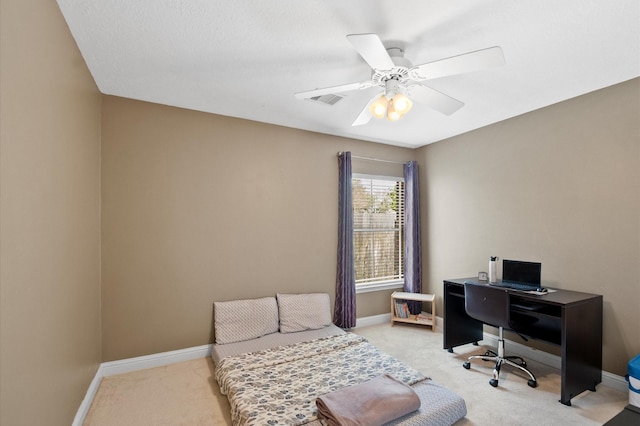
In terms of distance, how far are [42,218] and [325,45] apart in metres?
1.90

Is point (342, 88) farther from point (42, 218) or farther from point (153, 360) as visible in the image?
point (153, 360)

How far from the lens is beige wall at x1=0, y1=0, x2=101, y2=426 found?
1127mm

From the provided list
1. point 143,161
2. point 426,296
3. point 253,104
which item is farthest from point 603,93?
point 143,161

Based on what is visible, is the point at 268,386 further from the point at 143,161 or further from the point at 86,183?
the point at 143,161

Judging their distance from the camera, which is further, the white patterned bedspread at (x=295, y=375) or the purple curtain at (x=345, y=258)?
the purple curtain at (x=345, y=258)

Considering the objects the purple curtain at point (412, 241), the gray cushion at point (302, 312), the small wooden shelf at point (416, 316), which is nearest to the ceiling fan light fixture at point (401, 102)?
the gray cushion at point (302, 312)

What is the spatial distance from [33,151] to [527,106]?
12.9 feet

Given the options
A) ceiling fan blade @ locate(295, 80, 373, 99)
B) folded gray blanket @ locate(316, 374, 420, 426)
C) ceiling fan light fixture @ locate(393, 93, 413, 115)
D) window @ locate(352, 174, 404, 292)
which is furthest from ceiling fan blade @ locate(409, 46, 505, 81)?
window @ locate(352, 174, 404, 292)

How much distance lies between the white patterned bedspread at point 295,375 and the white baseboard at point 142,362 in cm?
59

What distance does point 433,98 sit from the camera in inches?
87.0

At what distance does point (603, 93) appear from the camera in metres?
2.63

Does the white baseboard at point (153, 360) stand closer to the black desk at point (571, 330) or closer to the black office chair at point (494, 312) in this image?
the black office chair at point (494, 312)

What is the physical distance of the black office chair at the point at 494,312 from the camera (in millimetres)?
2594

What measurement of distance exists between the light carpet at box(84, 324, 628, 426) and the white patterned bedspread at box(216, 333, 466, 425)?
22cm
